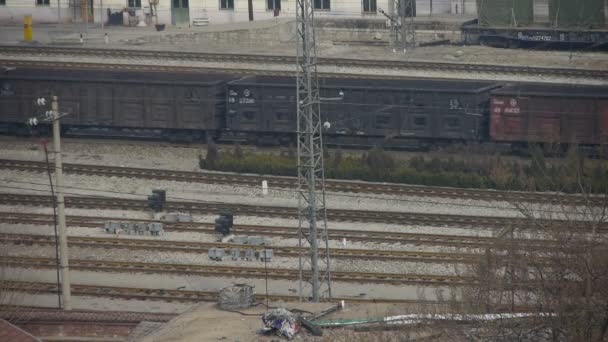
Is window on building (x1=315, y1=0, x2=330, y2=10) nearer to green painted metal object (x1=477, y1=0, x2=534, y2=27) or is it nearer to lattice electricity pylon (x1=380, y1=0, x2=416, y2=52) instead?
lattice electricity pylon (x1=380, y1=0, x2=416, y2=52)

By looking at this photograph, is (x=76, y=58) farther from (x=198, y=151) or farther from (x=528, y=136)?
(x=528, y=136)

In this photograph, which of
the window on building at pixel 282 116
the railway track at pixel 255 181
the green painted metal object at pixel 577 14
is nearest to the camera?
the railway track at pixel 255 181

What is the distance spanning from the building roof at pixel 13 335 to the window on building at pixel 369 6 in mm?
40841

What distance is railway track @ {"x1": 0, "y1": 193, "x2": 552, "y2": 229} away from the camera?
3334cm

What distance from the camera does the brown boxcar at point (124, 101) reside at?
41.5m

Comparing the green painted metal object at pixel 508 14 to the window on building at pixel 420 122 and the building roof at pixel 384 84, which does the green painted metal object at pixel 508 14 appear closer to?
the building roof at pixel 384 84

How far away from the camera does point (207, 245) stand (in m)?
31.6

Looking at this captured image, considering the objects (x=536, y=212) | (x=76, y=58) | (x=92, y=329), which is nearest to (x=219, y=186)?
(x=536, y=212)

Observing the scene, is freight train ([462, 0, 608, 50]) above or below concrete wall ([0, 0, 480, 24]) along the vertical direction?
below

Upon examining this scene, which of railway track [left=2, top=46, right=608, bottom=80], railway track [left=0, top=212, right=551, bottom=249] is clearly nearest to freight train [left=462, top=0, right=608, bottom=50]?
railway track [left=2, top=46, right=608, bottom=80]

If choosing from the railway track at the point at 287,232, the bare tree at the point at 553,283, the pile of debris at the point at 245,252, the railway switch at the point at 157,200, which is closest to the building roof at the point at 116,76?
the railway switch at the point at 157,200

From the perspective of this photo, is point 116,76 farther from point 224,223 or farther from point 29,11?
point 29,11

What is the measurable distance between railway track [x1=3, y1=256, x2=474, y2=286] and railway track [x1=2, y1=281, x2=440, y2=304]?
0.89 metres

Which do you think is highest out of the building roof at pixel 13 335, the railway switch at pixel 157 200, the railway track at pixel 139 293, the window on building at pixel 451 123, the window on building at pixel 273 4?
the window on building at pixel 273 4
